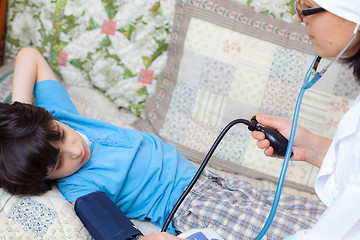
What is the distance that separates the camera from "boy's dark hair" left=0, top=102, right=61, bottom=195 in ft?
3.31

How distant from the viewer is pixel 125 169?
3.99 feet

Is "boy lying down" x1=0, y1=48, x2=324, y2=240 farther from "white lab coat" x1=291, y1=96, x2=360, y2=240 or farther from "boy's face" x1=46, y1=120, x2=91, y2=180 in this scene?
"white lab coat" x1=291, y1=96, x2=360, y2=240

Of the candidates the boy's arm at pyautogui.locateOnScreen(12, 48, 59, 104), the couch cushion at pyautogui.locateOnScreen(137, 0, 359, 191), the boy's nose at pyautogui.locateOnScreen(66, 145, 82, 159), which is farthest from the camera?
the couch cushion at pyautogui.locateOnScreen(137, 0, 359, 191)

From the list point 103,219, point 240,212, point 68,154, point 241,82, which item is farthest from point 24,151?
point 241,82

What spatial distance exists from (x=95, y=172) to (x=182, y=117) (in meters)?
0.56

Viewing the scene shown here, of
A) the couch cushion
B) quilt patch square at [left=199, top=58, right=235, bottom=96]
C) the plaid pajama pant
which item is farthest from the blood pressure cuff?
quilt patch square at [left=199, top=58, right=235, bottom=96]

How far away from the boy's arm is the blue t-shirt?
1.5 inches

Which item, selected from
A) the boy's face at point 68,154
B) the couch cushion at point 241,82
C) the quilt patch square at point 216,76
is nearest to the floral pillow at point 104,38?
the couch cushion at point 241,82

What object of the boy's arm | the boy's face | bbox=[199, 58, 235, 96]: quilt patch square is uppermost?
bbox=[199, 58, 235, 96]: quilt patch square

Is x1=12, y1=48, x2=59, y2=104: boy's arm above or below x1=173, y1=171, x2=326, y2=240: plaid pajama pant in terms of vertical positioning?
above

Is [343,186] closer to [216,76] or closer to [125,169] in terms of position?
[125,169]

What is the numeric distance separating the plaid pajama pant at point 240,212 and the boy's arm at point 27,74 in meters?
0.68

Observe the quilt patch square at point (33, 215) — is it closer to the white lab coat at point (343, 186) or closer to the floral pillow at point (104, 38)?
the white lab coat at point (343, 186)

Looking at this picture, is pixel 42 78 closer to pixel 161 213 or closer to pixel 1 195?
pixel 1 195
